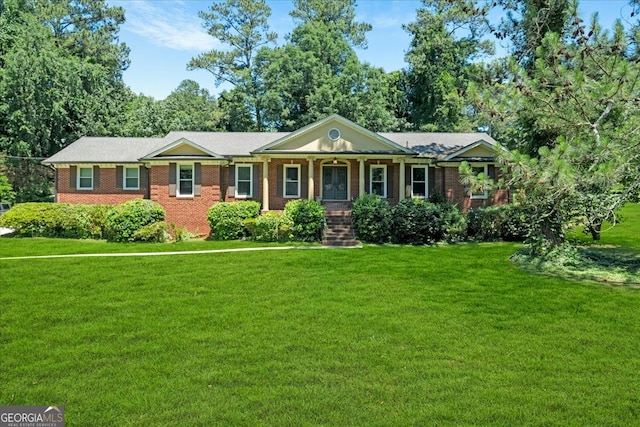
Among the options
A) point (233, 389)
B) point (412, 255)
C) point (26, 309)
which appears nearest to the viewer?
point (233, 389)

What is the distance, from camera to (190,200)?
19.9 metres

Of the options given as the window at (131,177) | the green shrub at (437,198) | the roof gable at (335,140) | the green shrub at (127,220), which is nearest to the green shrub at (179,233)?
the green shrub at (127,220)

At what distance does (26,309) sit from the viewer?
8.00m

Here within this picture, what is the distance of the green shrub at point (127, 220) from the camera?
17.8 m

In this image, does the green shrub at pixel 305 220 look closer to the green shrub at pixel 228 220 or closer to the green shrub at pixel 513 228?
the green shrub at pixel 228 220

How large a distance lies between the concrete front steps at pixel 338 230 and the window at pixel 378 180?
283 centimetres

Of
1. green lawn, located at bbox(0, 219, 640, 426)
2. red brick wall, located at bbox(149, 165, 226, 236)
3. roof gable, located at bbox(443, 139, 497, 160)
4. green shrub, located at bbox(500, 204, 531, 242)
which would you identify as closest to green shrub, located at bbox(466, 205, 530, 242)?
green shrub, located at bbox(500, 204, 531, 242)

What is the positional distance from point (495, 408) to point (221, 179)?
59.7 feet

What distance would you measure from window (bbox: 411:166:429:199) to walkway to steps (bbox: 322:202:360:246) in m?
3.67

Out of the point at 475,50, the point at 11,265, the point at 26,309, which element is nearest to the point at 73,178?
the point at 11,265

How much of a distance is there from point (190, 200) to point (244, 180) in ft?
9.11

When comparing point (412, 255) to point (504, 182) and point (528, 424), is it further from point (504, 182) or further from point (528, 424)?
point (528, 424)

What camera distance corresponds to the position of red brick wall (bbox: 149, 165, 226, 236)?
19.9m

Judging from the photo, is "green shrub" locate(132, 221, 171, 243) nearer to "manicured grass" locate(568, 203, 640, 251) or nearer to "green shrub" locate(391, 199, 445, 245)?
"green shrub" locate(391, 199, 445, 245)
